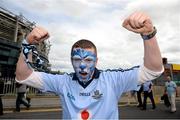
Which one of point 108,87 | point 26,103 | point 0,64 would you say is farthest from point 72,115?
point 0,64

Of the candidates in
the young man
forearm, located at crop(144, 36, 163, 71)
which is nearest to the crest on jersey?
the young man

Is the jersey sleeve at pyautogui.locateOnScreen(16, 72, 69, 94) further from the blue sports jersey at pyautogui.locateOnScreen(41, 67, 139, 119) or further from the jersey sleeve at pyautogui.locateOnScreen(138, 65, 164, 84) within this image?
the jersey sleeve at pyautogui.locateOnScreen(138, 65, 164, 84)

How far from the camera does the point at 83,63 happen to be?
2977mm

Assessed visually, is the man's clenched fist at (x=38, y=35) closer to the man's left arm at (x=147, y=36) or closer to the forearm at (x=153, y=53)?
the man's left arm at (x=147, y=36)

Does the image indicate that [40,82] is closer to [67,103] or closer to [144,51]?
[67,103]

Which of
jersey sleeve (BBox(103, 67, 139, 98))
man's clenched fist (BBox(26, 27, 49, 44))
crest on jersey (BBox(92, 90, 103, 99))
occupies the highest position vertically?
man's clenched fist (BBox(26, 27, 49, 44))

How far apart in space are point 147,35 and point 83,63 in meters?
0.60

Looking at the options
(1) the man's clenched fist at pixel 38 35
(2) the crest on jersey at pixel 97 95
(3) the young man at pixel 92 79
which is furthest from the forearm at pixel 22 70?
(2) the crest on jersey at pixel 97 95

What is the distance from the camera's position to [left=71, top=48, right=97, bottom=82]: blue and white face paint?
293 centimetres

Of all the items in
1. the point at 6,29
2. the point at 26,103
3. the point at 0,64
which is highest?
the point at 6,29

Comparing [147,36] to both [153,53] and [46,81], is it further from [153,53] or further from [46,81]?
[46,81]

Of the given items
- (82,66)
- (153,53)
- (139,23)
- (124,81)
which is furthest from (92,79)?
(139,23)

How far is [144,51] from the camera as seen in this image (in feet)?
9.12

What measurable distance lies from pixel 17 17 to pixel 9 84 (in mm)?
8438
